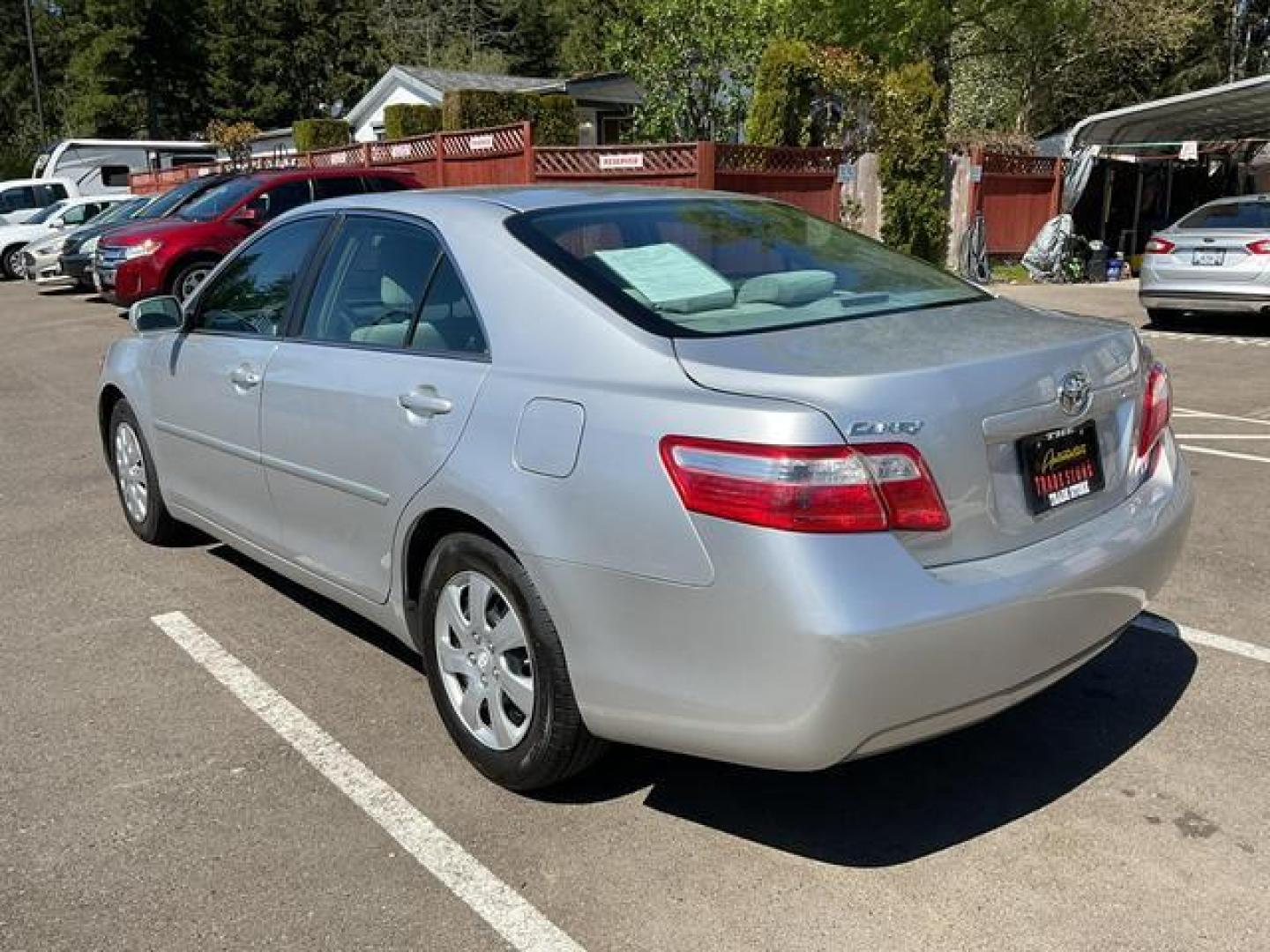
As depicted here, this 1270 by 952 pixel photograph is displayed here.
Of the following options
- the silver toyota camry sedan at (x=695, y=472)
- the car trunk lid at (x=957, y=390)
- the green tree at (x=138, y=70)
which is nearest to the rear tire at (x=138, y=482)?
the silver toyota camry sedan at (x=695, y=472)

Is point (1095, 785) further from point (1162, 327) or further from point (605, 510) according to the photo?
point (1162, 327)

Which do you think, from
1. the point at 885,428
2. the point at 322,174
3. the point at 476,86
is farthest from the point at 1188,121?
the point at 885,428

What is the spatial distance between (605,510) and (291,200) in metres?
12.1

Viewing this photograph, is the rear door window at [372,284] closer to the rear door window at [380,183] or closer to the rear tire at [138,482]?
the rear tire at [138,482]

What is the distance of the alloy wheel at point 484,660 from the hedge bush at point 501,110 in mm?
19534

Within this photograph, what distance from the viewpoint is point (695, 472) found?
8.24ft

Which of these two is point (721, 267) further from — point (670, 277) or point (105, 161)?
point (105, 161)

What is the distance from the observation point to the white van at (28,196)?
76.3 feet

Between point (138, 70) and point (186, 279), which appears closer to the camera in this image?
point (186, 279)

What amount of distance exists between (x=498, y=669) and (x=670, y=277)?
1180mm

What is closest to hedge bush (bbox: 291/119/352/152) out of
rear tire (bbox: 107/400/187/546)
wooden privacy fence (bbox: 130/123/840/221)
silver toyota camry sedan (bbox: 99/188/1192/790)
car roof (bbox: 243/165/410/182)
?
wooden privacy fence (bbox: 130/123/840/221)

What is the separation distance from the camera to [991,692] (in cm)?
263

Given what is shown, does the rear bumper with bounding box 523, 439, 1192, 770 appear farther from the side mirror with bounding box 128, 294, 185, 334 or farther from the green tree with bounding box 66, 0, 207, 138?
the green tree with bounding box 66, 0, 207, 138

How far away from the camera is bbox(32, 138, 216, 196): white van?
27.1m
